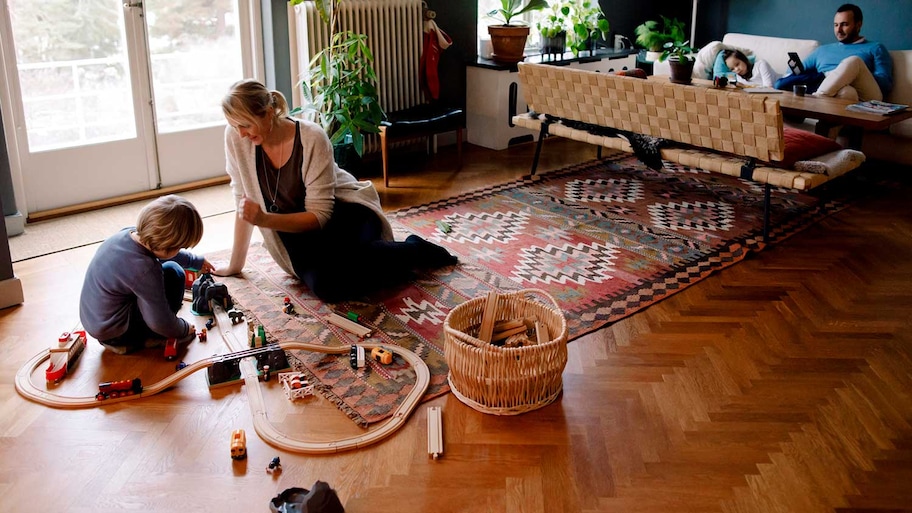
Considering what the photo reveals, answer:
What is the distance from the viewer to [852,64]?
508cm

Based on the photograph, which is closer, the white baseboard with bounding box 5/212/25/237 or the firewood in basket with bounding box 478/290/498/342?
the firewood in basket with bounding box 478/290/498/342

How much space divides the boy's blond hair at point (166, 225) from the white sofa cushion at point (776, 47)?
4.78m

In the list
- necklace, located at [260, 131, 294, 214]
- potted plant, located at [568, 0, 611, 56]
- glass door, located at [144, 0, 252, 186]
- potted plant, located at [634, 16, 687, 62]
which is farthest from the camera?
potted plant, located at [634, 16, 687, 62]

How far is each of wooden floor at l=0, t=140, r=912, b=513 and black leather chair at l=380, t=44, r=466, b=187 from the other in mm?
2139

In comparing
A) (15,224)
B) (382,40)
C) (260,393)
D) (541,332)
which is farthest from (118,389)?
(382,40)

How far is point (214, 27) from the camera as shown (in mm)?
4891

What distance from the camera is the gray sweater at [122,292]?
284 centimetres

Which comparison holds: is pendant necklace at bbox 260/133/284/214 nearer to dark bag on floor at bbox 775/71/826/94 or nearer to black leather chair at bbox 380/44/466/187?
black leather chair at bbox 380/44/466/187

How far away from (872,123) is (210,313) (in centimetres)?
349

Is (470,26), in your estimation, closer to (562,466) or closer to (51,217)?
(51,217)

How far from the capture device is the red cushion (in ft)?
13.8

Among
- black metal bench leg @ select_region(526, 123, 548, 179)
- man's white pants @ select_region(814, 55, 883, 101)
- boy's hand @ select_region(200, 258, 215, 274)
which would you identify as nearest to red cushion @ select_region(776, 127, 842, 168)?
man's white pants @ select_region(814, 55, 883, 101)

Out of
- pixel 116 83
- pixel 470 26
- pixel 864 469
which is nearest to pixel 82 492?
pixel 864 469

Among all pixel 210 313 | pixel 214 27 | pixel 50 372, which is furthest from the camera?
pixel 214 27
